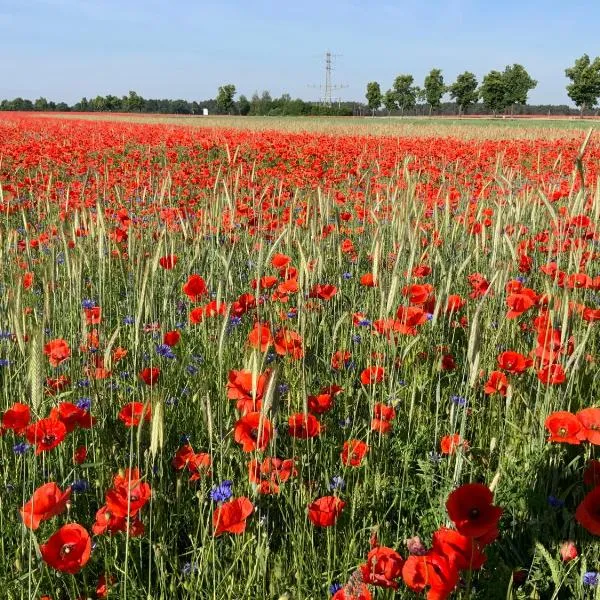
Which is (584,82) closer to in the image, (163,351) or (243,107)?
(243,107)

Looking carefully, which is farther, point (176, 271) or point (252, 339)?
point (176, 271)

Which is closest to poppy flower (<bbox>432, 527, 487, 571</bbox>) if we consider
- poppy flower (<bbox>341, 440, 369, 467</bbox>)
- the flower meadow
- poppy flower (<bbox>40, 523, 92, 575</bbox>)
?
the flower meadow

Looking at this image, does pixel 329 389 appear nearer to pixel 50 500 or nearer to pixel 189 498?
pixel 189 498

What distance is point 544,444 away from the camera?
1.77 meters

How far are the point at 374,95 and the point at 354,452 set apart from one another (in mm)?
81483

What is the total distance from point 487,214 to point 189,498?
2.73m

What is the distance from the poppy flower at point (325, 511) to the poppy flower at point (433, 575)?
1.03 feet

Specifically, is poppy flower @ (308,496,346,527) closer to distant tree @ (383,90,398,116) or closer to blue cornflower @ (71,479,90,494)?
blue cornflower @ (71,479,90,494)

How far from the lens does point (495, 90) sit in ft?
210

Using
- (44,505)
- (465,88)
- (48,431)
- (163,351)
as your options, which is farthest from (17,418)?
(465,88)

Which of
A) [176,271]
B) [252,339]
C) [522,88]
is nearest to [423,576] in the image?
[252,339]

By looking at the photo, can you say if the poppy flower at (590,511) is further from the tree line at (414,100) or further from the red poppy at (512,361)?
the tree line at (414,100)

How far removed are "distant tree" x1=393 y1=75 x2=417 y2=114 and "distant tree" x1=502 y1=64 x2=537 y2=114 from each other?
13704mm

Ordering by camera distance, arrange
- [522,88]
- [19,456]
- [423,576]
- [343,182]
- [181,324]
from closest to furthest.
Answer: [423,576] < [19,456] < [181,324] < [343,182] < [522,88]
